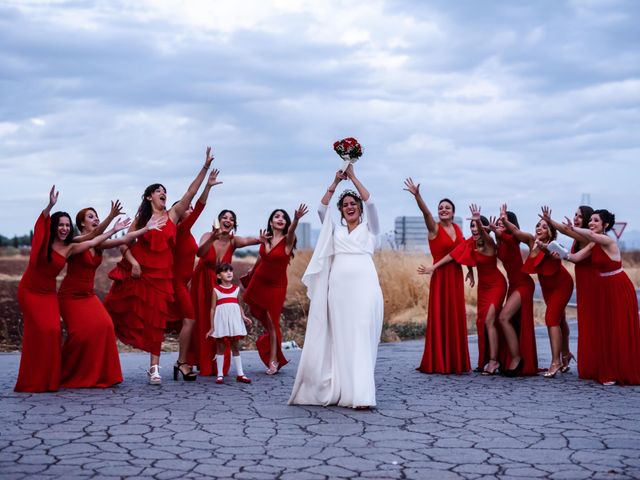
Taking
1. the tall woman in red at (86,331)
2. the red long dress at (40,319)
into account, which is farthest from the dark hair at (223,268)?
the red long dress at (40,319)

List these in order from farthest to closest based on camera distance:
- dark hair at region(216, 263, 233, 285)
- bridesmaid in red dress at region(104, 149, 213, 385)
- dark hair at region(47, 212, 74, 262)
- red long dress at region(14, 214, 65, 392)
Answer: dark hair at region(216, 263, 233, 285) → bridesmaid in red dress at region(104, 149, 213, 385) → dark hair at region(47, 212, 74, 262) → red long dress at region(14, 214, 65, 392)

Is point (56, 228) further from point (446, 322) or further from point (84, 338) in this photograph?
point (446, 322)

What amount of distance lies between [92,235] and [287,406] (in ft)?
11.4

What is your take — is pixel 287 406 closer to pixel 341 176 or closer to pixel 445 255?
pixel 341 176

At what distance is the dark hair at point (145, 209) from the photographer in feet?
36.2

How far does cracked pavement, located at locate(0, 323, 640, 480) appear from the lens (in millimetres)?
6336

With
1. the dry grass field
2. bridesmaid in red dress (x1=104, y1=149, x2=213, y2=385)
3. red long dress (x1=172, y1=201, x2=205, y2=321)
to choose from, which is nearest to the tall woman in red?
bridesmaid in red dress (x1=104, y1=149, x2=213, y2=385)

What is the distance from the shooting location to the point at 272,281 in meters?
12.1

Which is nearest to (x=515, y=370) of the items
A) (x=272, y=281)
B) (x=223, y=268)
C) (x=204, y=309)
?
(x=272, y=281)

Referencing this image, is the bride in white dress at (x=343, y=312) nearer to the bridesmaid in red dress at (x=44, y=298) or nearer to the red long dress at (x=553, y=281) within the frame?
the bridesmaid in red dress at (x=44, y=298)

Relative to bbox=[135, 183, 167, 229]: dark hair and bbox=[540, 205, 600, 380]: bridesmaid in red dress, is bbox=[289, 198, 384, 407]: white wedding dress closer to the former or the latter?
bbox=[135, 183, 167, 229]: dark hair

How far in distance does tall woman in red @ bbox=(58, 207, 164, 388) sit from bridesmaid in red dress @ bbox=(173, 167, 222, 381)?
73 centimetres

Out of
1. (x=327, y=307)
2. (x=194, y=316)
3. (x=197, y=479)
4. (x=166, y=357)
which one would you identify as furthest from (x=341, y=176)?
(x=166, y=357)

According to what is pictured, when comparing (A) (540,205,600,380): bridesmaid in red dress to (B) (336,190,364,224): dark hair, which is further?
(A) (540,205,600,380): bridesmaid in red dress
